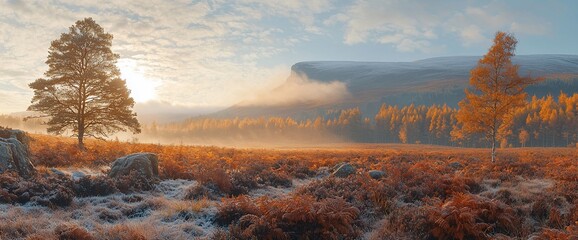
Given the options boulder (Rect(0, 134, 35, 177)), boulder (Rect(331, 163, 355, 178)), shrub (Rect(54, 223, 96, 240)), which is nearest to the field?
shrub (Rect(54, 223, 96, 240))

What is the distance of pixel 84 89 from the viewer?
23000mm

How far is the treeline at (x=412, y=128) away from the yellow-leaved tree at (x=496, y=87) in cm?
4927

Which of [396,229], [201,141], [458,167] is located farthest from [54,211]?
[201,141]

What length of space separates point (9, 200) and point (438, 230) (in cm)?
1058

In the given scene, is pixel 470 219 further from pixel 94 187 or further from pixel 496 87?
pixel 496 87

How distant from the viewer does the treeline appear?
93.2 m

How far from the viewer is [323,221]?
7633mm

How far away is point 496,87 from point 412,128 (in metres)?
91.3

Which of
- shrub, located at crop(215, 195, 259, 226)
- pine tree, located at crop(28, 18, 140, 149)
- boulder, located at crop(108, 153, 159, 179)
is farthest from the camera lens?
pine tree, located at crop(28, 18, 140, 149)

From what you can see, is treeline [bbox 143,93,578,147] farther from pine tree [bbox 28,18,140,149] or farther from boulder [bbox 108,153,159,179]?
boulder [bbox 108,153,159,179]

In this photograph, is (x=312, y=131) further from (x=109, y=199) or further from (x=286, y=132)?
(x=109, y=199)

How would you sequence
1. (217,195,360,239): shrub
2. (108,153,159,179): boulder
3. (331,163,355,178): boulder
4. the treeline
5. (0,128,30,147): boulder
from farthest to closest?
the treeline → (0,128,30,147): boulder → (331,163,355,178): boulder → (108,153,159,179): boulder → (217,195,360,239): shrub

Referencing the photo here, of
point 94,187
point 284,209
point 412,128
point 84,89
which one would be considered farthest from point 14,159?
point 412,128

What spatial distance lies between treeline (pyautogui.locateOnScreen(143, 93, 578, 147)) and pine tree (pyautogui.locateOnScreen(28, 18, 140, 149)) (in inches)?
2701
